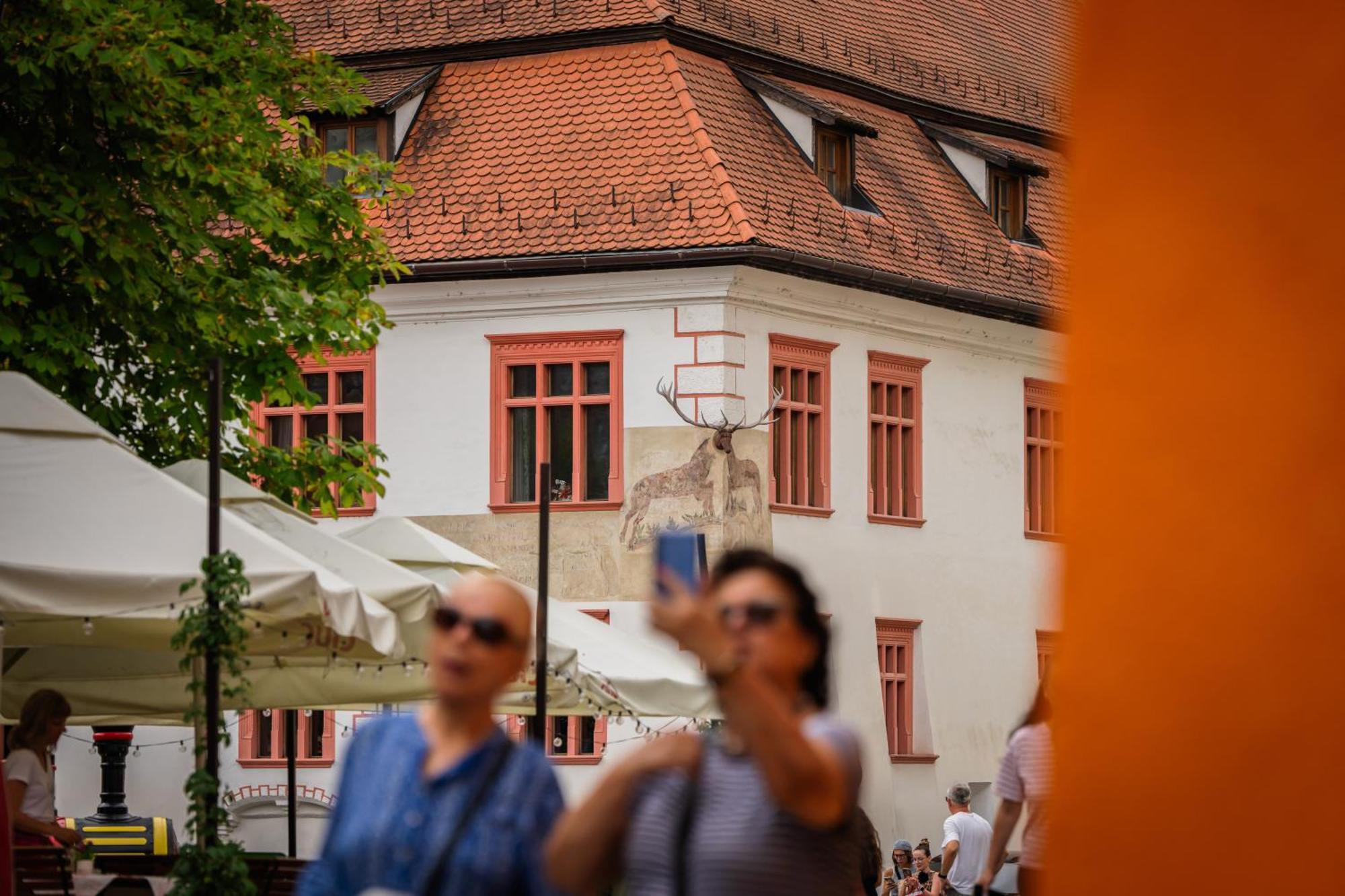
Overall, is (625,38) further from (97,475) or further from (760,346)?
(97,475)

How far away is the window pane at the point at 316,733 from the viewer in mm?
33344

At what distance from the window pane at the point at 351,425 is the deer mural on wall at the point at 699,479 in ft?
13.1

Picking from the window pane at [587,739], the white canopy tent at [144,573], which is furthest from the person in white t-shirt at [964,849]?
the window pane at [587,739]

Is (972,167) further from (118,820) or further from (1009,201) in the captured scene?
(118,820)

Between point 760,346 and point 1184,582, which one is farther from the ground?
point 760,346

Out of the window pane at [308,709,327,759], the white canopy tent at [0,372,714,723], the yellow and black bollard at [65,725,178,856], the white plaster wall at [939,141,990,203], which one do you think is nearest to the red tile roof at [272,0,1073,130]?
the white plaster wall at [939,141,990,203]

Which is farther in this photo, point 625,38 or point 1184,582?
point 625,38

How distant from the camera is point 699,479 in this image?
3148cm

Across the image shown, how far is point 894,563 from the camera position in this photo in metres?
34.2

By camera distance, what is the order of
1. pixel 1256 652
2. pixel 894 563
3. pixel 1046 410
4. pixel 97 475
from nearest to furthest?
pixel 1256 652
pixel 97 475
pixel 894 563
pixel 1046 410

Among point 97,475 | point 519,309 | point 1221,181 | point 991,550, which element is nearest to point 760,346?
point 519,309

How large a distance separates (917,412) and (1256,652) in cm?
3040

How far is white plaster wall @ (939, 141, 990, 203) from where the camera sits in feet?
126

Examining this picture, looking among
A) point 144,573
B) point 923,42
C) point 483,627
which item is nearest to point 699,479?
point 923,42
